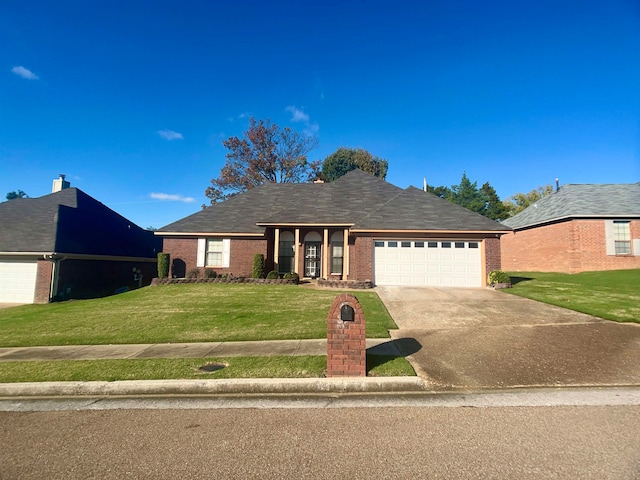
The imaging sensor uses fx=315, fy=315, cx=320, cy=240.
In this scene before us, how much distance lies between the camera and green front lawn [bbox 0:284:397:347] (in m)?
7.95

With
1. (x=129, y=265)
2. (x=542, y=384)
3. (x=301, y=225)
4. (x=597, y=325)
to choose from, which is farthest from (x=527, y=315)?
(x=129, y=265)

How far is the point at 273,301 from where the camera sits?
11930 millimetres

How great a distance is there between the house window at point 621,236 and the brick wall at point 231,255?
2215cm

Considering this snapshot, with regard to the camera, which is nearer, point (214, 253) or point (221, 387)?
point (221, 387)

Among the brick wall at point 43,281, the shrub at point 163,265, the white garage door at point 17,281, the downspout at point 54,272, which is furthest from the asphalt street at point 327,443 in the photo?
the white garage door at point 17,281

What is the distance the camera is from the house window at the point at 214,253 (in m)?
18.5

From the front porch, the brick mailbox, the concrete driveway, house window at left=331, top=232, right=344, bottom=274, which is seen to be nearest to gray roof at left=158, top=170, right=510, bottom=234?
the front porch

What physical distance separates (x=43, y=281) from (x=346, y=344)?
62.6ft

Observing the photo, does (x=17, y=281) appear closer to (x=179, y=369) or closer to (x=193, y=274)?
(x=193, y=274)

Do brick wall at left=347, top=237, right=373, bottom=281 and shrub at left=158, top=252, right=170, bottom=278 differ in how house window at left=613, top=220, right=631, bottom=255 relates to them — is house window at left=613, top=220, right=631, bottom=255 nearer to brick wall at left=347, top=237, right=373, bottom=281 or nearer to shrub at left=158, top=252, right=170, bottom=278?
brick wall at left=347, top=237, right=373, bottom=281

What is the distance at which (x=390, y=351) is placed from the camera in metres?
6.27

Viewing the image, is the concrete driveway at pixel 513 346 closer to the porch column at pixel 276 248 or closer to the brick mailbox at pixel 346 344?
the brick mailbox at pixel 346 344

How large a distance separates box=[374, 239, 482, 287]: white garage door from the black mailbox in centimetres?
1065

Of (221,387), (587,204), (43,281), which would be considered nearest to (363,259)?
(221,387)
